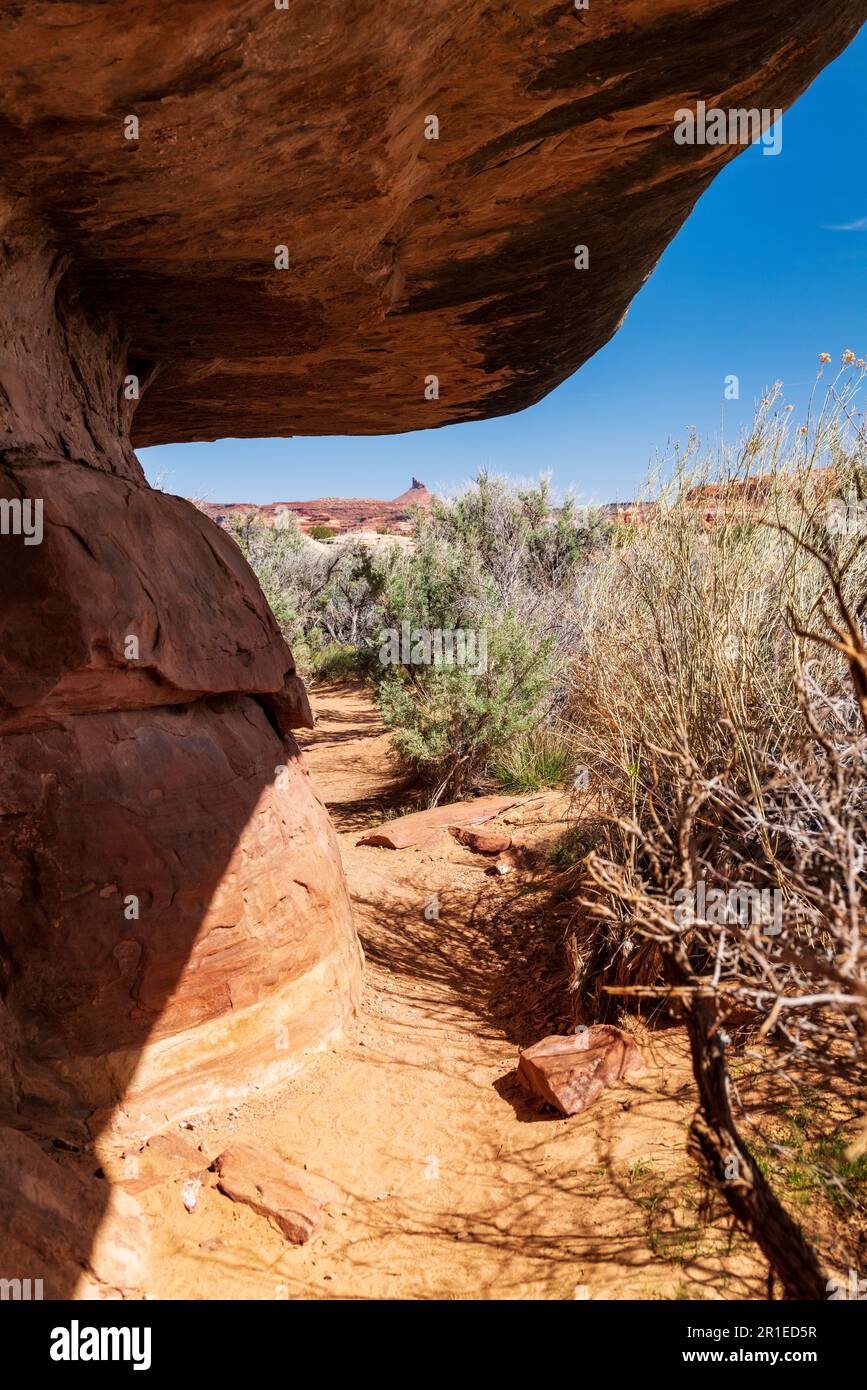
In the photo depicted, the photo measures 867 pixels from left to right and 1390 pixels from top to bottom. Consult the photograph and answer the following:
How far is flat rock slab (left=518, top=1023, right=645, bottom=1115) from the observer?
3303 mm

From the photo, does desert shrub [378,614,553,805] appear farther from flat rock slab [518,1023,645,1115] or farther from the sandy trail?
flat rock slab [518,1023,645,1115]

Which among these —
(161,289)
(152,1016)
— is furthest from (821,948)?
(161,289)

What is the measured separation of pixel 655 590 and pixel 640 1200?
288cm

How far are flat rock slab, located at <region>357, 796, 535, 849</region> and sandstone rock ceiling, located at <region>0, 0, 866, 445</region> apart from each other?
4.14 meters

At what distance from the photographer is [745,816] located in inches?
138

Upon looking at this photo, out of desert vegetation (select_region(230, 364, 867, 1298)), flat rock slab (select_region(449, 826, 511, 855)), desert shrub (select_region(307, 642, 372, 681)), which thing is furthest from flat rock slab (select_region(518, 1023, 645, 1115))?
desert shrub (select_region(307, 642, 372, 681))

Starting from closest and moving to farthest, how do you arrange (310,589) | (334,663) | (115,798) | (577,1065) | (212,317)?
(115,798) < (577,1065) < (212,317) < (334,663) < (310,589)

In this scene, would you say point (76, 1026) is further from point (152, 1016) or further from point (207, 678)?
point (207, 678)

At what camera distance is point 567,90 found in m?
2.49

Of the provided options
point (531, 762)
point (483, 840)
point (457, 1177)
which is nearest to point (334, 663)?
point (531, 762)

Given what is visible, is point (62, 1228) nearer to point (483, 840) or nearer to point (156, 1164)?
point (156, 1164)

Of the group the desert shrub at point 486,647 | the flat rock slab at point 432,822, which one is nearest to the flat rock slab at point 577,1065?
the flat rock slab at point 432,822

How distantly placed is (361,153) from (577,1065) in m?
3.25

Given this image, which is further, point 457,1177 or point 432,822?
point 432,822
